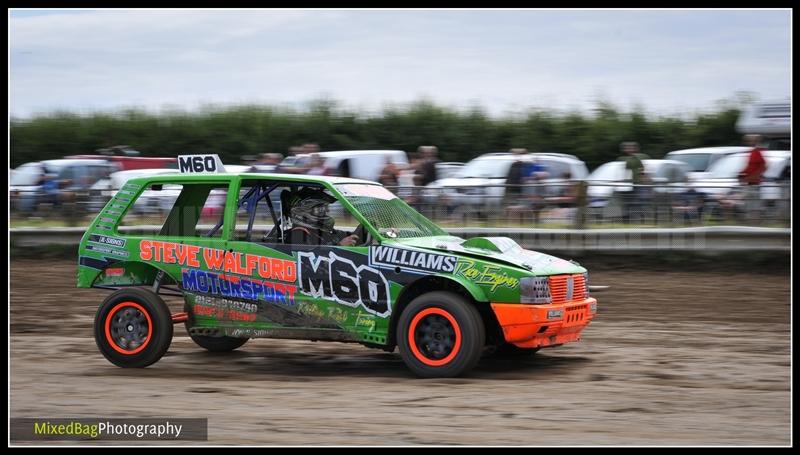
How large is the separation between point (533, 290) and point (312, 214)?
207 cm

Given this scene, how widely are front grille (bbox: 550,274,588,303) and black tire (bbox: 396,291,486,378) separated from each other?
667 mm

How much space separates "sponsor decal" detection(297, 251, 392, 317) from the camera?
8711 mm

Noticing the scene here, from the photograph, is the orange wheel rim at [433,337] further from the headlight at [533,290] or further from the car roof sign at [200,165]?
the car roof sign at [200,165]

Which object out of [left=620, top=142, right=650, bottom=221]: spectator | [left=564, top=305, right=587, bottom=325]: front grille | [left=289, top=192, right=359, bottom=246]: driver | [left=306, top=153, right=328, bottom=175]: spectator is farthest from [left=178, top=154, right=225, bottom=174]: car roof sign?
[left=306, top=153, right=328, bottom=175]: spectator

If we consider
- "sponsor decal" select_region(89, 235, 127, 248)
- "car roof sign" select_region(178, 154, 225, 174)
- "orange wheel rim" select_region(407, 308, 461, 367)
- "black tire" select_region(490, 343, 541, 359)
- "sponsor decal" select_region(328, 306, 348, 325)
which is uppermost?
"car roof sign" select_region(178, 154, 225, 174)

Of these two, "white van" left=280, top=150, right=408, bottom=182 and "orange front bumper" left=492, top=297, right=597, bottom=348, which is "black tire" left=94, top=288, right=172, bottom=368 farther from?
"white van" left=280, top=150, right=408, bottom=182

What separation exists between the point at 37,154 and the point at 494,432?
31.4 metres

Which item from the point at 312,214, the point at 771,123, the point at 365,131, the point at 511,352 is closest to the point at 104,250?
the point at 312,214

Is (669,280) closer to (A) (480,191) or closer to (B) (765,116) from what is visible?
(A) (480,191)

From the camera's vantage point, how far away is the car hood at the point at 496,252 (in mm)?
8531

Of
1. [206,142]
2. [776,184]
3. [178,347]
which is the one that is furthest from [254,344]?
[206,142]

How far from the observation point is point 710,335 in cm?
1079

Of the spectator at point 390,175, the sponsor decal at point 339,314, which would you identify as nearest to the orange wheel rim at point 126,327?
the sponsor decal at point 339,314

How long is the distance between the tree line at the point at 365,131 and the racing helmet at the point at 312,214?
22.4m
